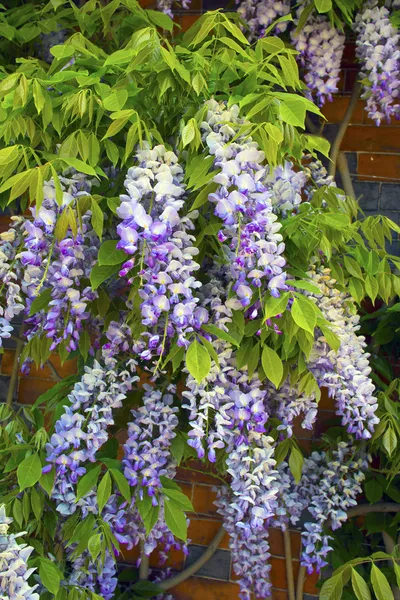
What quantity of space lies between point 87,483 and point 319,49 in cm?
130

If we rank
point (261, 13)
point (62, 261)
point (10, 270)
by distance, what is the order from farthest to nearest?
point (261, 13) < point (10, 270) < point (62, 261)

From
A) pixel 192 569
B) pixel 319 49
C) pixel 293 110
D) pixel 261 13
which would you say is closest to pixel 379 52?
pixel 319 49

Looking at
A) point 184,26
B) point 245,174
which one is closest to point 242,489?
point 245,174

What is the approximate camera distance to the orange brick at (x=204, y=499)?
220cm

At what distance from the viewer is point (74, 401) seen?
1.40m

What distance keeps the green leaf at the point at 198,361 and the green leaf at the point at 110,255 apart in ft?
0.65

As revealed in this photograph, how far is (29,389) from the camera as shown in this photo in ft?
7.77

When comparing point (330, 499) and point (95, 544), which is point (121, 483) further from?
point (330, 499)

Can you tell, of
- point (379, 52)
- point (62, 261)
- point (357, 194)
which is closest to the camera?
point (62, 261)

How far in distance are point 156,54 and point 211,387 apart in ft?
2.11

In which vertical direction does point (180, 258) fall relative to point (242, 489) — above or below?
above

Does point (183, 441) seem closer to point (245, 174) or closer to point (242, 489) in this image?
point (242, 489)

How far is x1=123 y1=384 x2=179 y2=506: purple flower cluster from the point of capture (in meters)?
1.41

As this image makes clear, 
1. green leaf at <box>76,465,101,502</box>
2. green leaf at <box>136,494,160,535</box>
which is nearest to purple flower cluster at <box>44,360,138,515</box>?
green leaf at <box>76,465,101,502</box>
